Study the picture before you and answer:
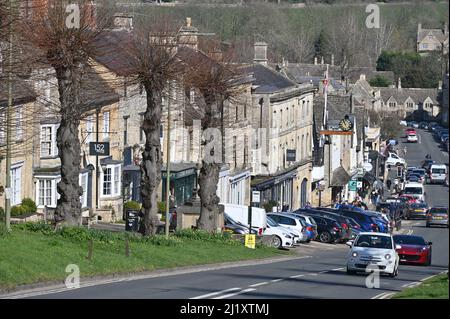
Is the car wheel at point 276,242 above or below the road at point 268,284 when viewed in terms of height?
below

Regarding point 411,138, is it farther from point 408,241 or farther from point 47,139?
point 408,241

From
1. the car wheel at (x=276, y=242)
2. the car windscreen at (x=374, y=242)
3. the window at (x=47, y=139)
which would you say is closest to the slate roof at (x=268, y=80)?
the window at (x=47, y=139)

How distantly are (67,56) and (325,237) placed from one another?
23372mm

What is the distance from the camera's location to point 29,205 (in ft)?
156

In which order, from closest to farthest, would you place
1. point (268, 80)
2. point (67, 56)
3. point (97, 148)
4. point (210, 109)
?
point (67, 56)
point (210, 109)
point (97, 148)
point (268, 80)

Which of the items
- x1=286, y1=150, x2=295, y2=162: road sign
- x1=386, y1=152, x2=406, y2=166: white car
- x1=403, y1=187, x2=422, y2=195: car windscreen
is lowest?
x1=403, y1=187, x2=422, y2=195: car windscreen

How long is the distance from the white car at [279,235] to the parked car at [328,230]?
17.6ft

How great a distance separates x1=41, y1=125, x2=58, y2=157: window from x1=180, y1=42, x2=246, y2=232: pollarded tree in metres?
6.24

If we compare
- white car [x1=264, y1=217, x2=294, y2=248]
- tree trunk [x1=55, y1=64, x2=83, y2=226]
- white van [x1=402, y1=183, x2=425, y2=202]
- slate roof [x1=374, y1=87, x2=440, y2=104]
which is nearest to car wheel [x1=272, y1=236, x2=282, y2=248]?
white car [x1=264, y1=217, x2=294, y2=248]

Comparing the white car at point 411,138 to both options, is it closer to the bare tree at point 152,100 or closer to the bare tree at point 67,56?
the bare tree at point 152,100

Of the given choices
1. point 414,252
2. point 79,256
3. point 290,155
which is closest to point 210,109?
point 414,252

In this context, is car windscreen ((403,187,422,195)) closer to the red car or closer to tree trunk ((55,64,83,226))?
the red car

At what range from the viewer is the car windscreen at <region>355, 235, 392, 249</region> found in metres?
34.3

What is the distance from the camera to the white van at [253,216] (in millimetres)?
48375
